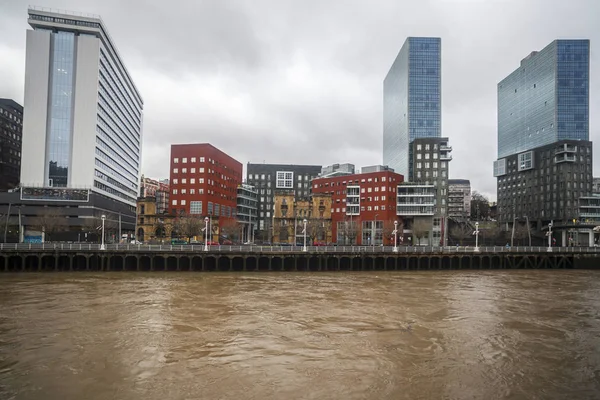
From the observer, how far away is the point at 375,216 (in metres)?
106

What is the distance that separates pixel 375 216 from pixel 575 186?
7118cm

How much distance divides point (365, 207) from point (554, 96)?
9361 centimetres

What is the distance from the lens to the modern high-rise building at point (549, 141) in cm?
13062

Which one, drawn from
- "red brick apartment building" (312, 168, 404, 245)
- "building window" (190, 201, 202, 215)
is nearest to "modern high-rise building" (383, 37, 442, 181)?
"red brick apartment building" (312, 168, 404, 245)

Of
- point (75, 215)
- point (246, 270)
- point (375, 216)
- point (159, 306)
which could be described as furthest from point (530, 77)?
point (159, 306)

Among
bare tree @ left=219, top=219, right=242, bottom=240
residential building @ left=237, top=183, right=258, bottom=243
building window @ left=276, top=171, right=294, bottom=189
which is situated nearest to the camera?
bare tree @ left=219, top=219, right=242, bottom=240

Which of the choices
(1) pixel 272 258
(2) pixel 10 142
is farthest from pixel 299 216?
(2) pixel 10 142

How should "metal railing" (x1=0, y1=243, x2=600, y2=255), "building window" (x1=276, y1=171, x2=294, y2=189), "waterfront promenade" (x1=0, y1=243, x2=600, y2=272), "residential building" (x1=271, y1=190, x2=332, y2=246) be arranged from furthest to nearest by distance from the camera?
"building window" (x1=276, y1=171, x2=294, y2=189), "residential building" (x1=271, y1=190, x2=332, y2=246), "metal railing" (x1=0, y1=243, x2=600, y2=255), "waterfront promenade" (x1=0, y1=243, x2=600, y2=272)

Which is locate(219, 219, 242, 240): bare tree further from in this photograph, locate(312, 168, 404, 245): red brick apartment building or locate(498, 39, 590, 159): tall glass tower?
locate(498, 39, 590, 159): tall glass tower

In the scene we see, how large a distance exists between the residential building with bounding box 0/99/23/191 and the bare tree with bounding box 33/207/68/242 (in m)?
46.6

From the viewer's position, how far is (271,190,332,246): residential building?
367 feet

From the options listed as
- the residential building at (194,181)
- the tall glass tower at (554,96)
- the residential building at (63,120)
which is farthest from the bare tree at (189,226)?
the tall glass tower at (554,96)

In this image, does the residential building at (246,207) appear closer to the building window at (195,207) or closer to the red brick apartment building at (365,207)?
the building window at (195,207)

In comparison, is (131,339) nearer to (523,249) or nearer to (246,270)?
(246,270)
